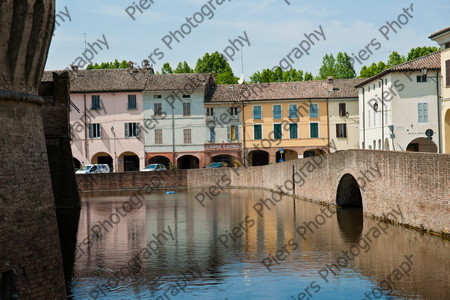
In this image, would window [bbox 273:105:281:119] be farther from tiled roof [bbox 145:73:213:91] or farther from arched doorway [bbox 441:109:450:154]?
arched doorway [bbox 441:109:450:154]

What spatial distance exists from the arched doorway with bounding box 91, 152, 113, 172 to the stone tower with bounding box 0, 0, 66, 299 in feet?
166

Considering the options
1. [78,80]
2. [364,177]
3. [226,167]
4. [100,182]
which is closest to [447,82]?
[364,177]

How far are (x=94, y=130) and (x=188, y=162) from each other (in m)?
9.80

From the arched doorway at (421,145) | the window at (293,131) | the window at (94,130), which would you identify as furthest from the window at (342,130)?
the window at (94,130)

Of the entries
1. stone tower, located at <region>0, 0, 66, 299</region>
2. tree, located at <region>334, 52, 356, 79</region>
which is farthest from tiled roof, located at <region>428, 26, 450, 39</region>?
tree, located at <region>334, 52, 356, 79</region>

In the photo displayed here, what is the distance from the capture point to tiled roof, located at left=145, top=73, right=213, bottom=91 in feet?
204

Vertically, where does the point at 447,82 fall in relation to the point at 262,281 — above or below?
above

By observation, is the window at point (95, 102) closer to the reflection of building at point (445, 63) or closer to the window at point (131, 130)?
the window at point (131, 130)

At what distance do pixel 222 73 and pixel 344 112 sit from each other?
35513 millimetres

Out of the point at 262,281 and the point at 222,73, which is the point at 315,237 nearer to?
the point at 262,281

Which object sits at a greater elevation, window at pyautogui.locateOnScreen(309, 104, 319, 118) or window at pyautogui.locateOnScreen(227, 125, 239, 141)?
window at pyautogui.locateOnScreen(309, 104, 319, 118)

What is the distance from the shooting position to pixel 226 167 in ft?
191

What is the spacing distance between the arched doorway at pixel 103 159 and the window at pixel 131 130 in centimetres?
322

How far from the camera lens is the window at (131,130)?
206 feet
